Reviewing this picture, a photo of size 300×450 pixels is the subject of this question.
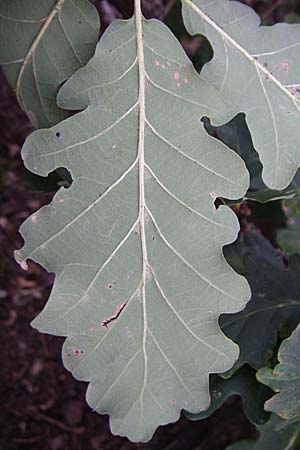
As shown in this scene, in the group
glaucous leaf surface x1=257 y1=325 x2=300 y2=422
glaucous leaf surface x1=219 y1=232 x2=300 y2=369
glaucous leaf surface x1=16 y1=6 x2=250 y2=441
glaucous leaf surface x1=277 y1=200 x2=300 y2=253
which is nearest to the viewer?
glaucous leaf surface x1=16 y1=6 x2=250 y2=441

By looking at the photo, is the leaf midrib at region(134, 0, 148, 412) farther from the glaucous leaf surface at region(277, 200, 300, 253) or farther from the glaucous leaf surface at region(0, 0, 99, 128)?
the glaucous leaf surface at region(277, 200, 300, 253)

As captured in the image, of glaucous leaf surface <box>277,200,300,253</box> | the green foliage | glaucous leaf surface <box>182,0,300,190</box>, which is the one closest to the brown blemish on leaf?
the green foliage

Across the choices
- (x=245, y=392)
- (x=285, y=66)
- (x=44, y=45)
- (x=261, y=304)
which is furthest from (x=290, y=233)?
(x=44, y=45)

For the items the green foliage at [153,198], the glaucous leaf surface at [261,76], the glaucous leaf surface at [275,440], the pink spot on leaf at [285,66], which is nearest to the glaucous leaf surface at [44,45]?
the green foliage at [153,198]

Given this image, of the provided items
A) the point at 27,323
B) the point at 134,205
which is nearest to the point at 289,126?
the point at 134,205

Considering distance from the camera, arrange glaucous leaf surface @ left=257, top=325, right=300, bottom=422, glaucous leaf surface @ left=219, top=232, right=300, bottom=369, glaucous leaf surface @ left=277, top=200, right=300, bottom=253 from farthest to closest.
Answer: glaucous leaf surface @ left=277, top=200, right=300, bottom=253
glaucous leaf surface @ left=219, top=232, right=300, bottom=369
glaucous leaf surface @ left=257, top=325, right=300, bottom=422

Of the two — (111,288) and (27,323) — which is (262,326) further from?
(27,323)
